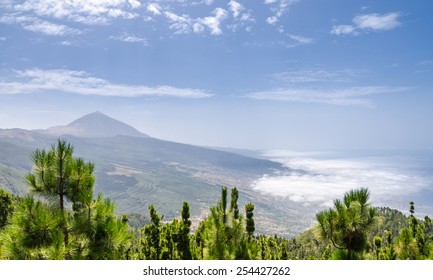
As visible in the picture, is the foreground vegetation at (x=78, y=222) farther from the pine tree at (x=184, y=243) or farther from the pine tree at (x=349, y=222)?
the pine tree at (x=184, y=243)

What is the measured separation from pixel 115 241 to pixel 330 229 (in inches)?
138

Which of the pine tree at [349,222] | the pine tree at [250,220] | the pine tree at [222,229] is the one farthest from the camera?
the pine tree at [250,220]

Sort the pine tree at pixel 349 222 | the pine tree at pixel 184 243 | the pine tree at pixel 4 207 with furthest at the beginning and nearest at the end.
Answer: the pine tree at pixel 4 207, the pine tree at pixel 184 243, the pine tree at pixel 349 222

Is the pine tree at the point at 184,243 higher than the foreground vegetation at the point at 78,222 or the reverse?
the reverse

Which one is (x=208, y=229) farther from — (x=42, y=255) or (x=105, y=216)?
(x=42, y=255)

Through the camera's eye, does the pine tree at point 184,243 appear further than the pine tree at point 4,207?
No

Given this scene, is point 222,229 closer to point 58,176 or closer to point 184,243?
point 58,176

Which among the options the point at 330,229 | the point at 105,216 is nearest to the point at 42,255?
the point at 105,216

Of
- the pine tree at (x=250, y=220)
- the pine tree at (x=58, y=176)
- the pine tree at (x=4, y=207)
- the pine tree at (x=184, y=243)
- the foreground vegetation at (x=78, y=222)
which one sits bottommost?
the pine tree at (x=4, y=207)

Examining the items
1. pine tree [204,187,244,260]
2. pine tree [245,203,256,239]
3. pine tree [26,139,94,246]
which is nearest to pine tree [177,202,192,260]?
pine tree [245,203,256,239]

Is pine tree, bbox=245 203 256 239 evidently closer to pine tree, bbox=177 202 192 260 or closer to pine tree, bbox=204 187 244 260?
pine tree, bbox=204 187 244 260

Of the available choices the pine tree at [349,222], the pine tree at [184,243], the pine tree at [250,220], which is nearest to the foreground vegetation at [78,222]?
the pine tree at [349,222]

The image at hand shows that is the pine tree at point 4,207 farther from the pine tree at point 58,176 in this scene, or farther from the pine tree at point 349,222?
the pine tree at point 349,222
